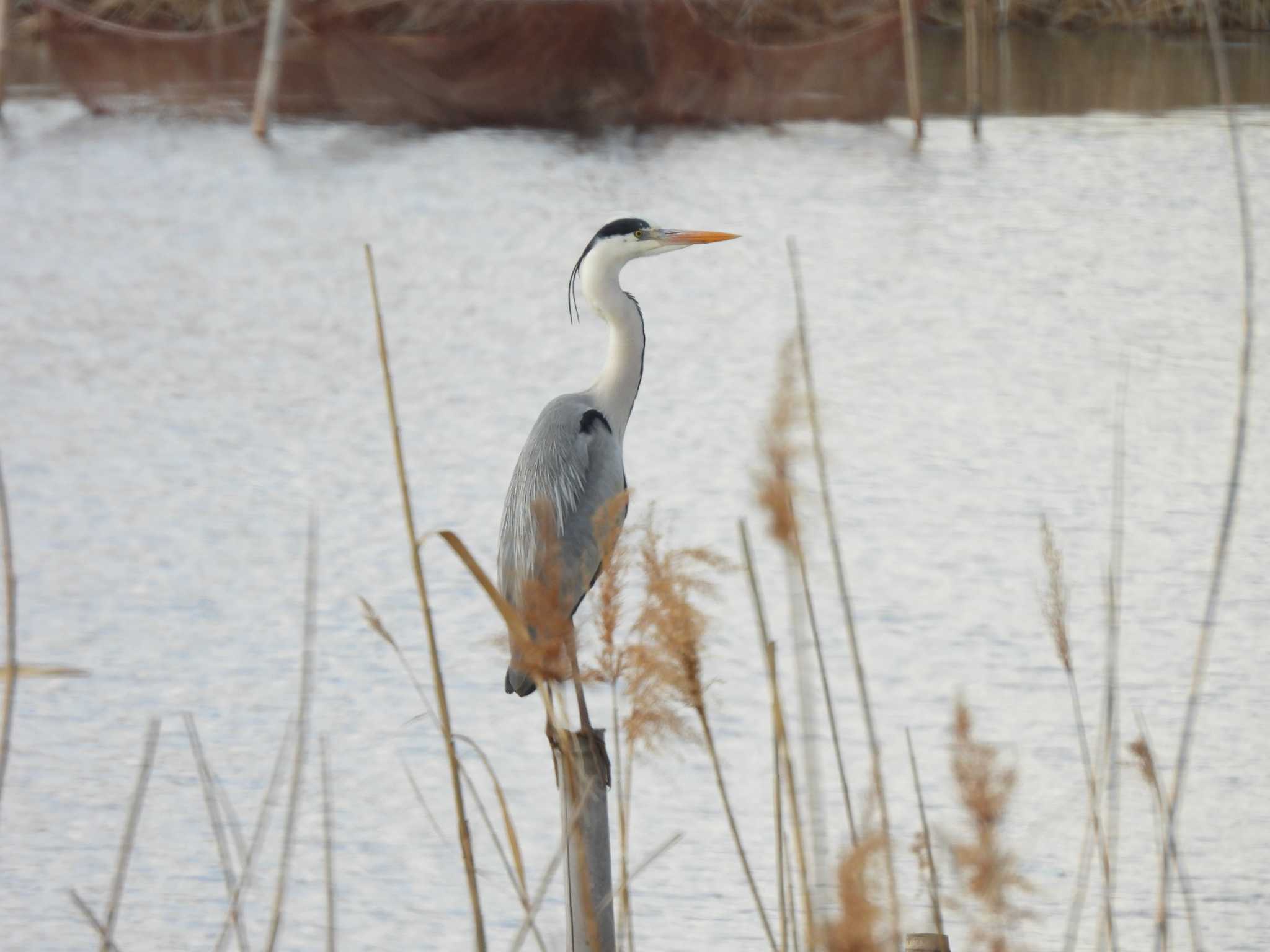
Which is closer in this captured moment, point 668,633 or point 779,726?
point 668,633

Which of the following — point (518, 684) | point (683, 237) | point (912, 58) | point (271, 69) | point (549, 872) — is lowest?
point (518, 684)

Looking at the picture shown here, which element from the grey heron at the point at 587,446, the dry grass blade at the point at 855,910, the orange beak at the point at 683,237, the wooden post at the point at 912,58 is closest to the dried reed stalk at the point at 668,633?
the dry grass blade at the point at 855,910

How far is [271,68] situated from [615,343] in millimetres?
7256

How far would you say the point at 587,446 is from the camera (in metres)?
2.10

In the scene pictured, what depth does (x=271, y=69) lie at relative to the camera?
29.4ft

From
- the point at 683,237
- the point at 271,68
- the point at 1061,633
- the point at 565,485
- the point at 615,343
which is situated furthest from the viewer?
the point at 271,68

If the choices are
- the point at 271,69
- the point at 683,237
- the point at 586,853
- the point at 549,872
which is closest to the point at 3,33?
the point at 271,69

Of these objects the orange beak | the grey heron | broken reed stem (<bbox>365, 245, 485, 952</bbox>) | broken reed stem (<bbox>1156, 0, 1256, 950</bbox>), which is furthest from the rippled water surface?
broken reed stem (<bbox>1156, 0, 1256, 950</bbox>)

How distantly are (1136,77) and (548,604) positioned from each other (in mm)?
11378

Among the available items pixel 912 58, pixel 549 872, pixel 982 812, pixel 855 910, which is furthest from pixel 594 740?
pixel 912 58

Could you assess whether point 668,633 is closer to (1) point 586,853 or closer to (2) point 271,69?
(1) point 586,853

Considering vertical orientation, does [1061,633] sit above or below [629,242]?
below

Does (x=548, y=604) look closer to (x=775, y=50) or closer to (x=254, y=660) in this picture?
(x=254, y=660)

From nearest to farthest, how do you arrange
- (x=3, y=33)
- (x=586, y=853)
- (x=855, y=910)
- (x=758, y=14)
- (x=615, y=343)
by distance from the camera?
(x=855, y=910)
(x=586, y=853)
(x=615, y=343)
(x=3, y=33)
(x=758, y=14)
